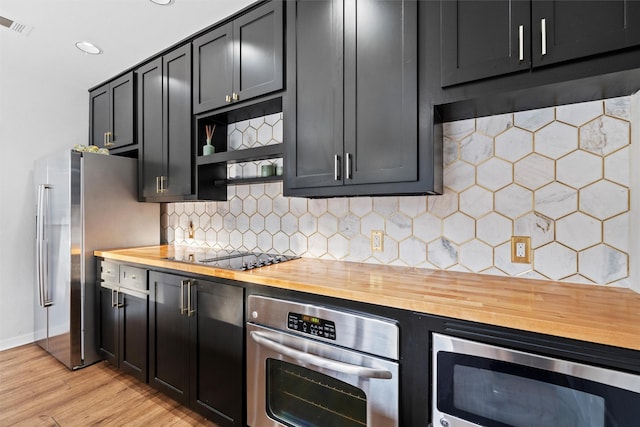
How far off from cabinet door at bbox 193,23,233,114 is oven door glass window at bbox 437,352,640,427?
2025mm

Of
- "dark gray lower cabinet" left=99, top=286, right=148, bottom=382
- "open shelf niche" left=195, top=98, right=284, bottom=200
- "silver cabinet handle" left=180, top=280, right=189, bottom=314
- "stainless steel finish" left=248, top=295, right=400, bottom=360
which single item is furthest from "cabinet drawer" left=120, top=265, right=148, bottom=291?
"stainless steel finish" left=248, top=295, right=400, bottom=360

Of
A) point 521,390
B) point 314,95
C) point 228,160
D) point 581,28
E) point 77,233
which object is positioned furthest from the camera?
point 77,233

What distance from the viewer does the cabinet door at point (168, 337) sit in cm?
187

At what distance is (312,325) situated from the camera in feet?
4.40

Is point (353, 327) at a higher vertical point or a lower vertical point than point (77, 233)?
lower

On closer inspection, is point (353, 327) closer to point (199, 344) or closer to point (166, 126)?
point (199, 344)

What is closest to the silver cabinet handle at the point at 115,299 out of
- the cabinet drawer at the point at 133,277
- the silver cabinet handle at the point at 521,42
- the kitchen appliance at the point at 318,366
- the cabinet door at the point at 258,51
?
the cabinet drawer at the point at 133,277

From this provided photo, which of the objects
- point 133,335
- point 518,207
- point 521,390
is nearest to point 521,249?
point 518,207

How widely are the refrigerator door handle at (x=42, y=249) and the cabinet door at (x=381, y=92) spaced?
267 cm

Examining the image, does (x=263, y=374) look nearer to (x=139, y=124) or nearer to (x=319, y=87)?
(x=319, y=87)

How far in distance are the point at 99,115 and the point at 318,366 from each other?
11.0 ft

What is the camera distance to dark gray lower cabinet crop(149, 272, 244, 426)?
162 centimetres

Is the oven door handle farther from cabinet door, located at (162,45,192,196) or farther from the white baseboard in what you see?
the white baseboard

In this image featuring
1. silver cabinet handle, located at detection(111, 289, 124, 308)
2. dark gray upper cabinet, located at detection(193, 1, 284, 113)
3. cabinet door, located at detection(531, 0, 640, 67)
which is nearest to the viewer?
cabinet door, located at detection(531, 0, 640, 67)
